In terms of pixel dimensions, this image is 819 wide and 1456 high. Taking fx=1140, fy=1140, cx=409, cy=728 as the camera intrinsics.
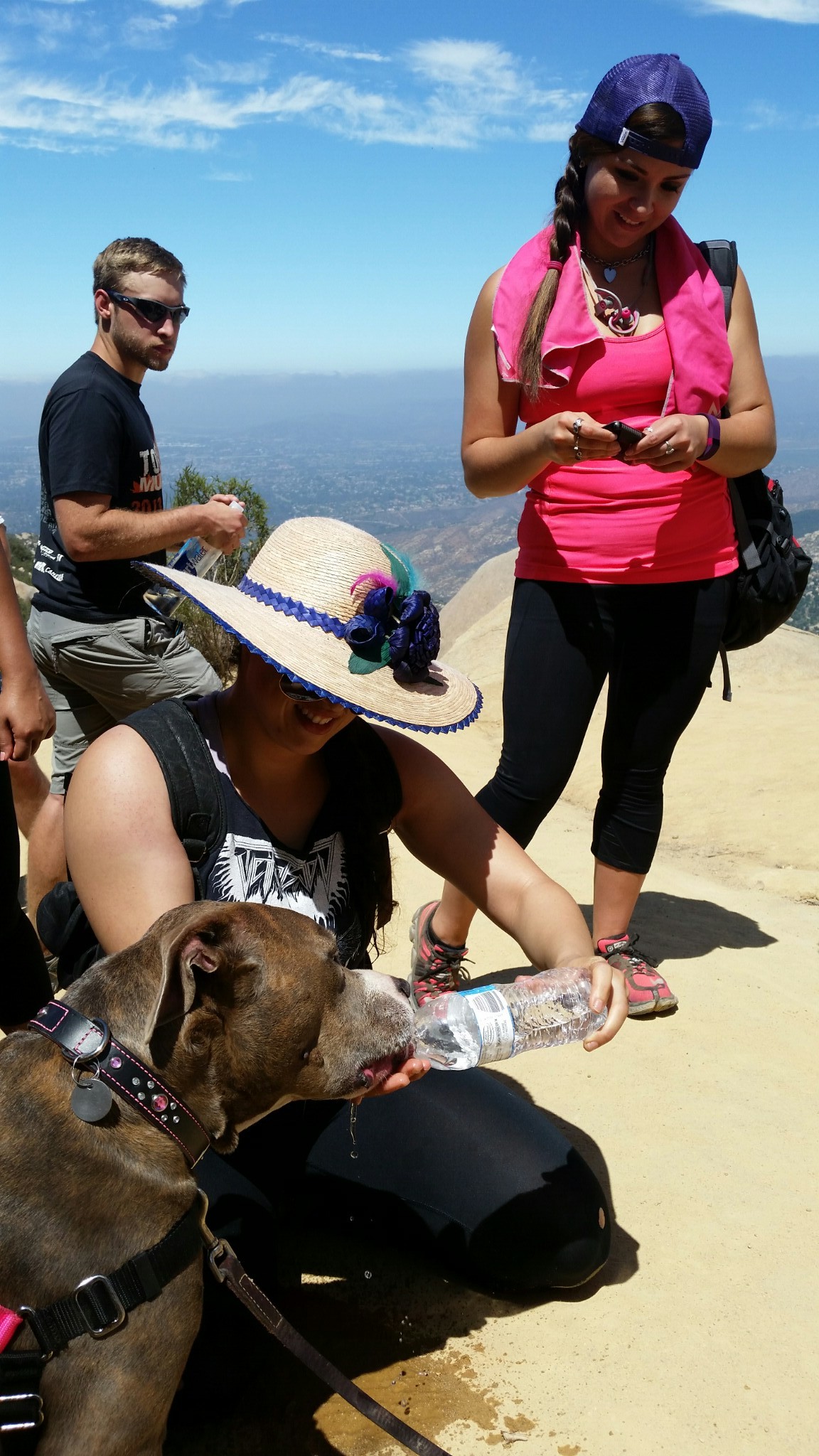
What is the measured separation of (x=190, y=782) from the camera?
2.89 metres

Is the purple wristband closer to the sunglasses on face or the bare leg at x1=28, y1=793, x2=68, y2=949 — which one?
the sunglasses on face

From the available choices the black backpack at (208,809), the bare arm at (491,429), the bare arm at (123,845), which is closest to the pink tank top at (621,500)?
the bare arm at (491,429)

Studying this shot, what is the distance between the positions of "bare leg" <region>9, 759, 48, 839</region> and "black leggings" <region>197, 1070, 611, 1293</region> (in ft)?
7.99

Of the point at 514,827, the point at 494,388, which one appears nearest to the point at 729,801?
the point at 514,827

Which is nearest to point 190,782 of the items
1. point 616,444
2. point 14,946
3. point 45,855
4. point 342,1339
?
point 14,946

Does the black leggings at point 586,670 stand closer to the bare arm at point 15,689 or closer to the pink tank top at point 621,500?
the pink tank top at point 621,500

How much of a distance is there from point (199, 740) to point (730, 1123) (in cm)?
251

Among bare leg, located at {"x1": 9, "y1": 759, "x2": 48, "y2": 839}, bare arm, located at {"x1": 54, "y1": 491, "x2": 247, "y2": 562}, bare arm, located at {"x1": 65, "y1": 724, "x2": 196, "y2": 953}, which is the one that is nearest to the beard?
bare arm, located at {"x1": 54, "y1": 491, "x2": 247, "y2": 562}

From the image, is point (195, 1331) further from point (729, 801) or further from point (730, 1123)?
point (729, 801)

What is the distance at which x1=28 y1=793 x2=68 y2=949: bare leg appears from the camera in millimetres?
5109

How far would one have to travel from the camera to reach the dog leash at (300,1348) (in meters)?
2.40

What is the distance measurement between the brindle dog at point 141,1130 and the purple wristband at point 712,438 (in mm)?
2364

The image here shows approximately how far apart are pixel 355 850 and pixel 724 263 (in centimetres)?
265

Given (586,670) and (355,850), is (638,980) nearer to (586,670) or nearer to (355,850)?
(586,670)
